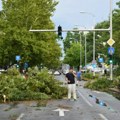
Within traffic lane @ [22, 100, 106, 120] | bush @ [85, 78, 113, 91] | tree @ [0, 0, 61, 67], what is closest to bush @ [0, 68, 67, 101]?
traffic lane @ [22, 100, 106, 120]

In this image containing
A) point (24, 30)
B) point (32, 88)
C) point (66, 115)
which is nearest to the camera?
point (66, 115)

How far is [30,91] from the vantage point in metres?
29.8

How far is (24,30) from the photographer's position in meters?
58.1

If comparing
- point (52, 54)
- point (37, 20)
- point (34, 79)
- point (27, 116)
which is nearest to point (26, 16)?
point (37, 20)

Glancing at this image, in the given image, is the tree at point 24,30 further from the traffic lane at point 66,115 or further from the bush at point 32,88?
the traffic lane at point 66,115

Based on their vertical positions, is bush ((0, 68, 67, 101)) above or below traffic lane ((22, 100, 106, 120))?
above

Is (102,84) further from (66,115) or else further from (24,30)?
(66,115)

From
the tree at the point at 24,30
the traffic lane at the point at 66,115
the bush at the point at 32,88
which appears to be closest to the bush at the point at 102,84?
the bush at the point at 32,88

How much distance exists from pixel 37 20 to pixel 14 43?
4.35m

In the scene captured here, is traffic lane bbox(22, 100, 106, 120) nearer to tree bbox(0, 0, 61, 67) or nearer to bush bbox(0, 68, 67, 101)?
bush bbox(0, 68, 67, 101)

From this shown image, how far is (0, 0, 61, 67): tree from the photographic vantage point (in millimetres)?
58062

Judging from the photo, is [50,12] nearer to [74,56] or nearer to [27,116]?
[27,116]

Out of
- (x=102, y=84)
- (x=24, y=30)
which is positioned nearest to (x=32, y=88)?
(x=102, y=84)

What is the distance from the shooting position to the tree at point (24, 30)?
58062 mm
